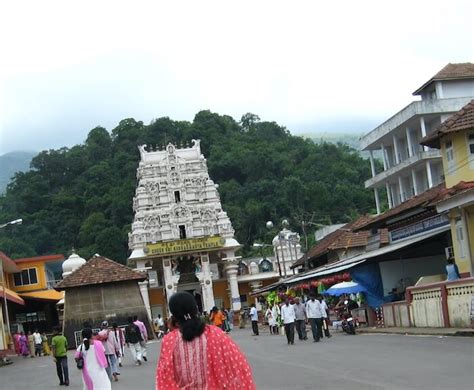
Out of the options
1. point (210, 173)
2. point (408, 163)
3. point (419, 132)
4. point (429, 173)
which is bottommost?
point (429, 173)

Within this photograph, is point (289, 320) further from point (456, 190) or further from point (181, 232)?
point (181, 232)

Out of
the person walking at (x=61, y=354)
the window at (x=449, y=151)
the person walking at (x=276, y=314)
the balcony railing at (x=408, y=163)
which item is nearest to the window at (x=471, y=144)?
the window at (x=449, y=151)

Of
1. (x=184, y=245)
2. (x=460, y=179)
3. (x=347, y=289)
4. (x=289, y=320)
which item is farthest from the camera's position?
(x=184, y=245)

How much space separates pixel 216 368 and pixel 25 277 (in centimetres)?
5772

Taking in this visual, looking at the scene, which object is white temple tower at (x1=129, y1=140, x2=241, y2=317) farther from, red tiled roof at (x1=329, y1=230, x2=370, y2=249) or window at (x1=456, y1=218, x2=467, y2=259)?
window at (x1=456, y1=218, x2=467, y2=259)

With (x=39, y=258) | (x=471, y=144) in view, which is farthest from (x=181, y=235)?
(x=471, y=144)

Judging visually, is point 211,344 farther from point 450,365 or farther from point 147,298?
point 147,298

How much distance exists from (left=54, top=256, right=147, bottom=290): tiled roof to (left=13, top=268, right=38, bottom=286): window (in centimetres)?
1529

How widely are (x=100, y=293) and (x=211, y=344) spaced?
136 ft

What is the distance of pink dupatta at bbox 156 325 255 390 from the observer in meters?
6.06

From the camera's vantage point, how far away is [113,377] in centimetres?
1998

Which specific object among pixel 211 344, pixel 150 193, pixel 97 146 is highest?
pixel 97 146

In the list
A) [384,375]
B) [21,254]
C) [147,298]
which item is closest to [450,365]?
[384,375]

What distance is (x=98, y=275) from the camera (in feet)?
153
